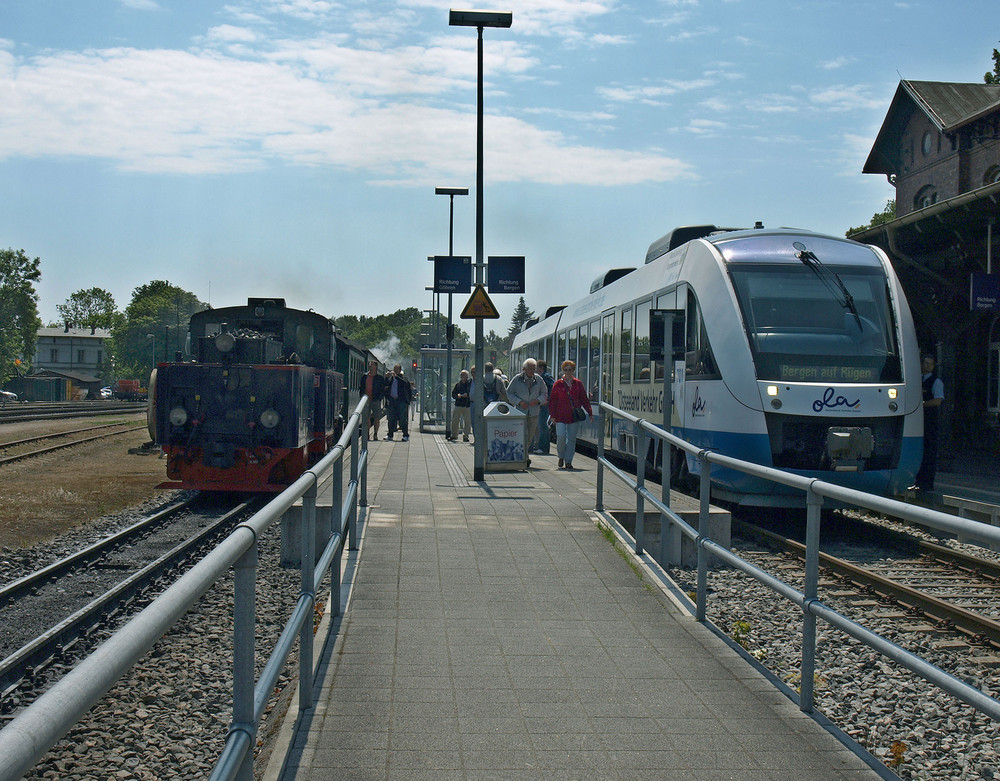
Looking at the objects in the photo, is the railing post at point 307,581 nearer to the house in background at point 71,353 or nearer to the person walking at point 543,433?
the person walking at point 543,433

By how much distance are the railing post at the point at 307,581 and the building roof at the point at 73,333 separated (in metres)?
144

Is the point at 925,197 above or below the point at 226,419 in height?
above

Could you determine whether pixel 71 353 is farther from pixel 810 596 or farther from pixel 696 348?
pixel 810 596

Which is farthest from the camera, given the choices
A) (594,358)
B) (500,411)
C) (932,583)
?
(594,358)

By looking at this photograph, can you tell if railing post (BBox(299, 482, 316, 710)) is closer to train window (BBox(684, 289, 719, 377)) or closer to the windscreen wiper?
train window (BBox(684, 289, 719, 377))

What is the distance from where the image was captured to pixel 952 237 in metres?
17.7

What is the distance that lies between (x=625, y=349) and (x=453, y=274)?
289 centimetres

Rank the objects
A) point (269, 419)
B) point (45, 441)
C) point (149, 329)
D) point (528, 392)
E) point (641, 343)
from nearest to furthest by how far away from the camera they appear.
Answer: point (269, 419) < point (641, 343) < point (528, 392) < point (45, 441) < point (149, 329)

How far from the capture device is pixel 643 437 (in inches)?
308

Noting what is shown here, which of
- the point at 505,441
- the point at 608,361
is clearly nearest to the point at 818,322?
the point at 505,441

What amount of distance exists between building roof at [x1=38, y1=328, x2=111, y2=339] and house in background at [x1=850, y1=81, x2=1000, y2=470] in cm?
12476

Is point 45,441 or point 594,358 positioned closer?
point 594,358

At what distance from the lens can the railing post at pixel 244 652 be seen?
2.58 meters

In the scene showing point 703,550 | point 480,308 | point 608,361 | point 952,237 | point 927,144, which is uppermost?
point 927,144
